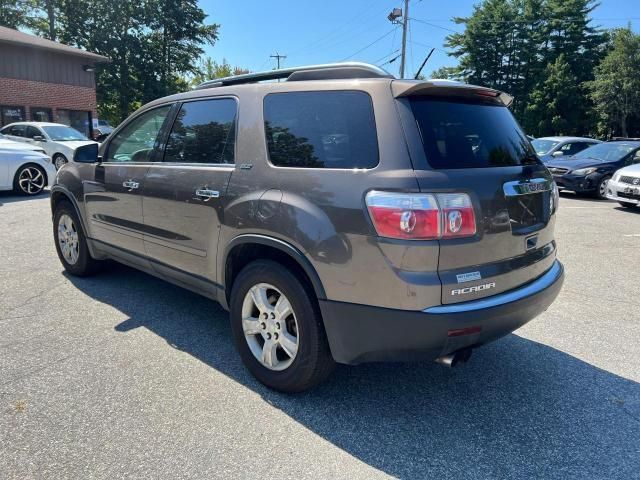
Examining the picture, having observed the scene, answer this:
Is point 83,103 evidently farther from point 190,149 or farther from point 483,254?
point 483,254

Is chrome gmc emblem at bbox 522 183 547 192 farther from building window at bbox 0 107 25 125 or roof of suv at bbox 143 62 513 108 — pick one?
building window at bbox 0 107 25 125

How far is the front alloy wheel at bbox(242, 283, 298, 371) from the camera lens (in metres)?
2.82

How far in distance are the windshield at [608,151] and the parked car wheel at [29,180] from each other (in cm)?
1378

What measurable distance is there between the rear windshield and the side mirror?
10.8 feet

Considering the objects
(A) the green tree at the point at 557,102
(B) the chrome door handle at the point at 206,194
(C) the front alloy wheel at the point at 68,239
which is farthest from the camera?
(A) the green tree at the point at 557,102

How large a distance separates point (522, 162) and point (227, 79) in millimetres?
2280

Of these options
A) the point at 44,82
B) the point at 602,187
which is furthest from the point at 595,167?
the point at 44,82

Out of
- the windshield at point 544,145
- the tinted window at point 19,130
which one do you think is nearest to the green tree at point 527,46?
the windshield at point 544,145

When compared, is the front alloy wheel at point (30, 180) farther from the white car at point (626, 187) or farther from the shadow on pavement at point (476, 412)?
the white car at point (626, 187)

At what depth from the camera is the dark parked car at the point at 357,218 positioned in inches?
92.2

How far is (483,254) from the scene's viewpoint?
2.47 m

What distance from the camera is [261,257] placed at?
299 cm

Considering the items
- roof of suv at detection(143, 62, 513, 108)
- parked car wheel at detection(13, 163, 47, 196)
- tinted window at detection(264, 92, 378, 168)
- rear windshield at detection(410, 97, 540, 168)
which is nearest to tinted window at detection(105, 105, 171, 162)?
roof of suv at detection(143, 62, 513, 108)

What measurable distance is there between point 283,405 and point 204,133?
2003mm
